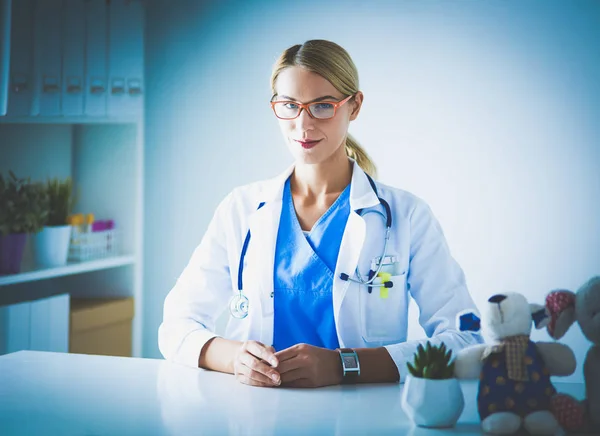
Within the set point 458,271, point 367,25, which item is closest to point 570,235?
point 367,25

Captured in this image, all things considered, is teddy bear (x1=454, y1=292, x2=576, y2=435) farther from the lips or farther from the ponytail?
the ponytail

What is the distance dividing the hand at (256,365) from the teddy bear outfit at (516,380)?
0.43m

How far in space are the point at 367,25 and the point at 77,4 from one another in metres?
1.33

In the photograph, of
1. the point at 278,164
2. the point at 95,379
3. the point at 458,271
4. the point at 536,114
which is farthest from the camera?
the point at 278,164

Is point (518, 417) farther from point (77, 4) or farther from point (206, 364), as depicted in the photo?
point (77, 4)

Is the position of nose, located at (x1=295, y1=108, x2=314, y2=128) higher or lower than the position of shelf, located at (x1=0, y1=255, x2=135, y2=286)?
higher

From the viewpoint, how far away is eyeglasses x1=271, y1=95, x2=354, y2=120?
1591mm

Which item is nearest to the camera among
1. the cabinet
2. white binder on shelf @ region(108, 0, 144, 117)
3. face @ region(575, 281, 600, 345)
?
face @ region(575, 281, 600, 345)

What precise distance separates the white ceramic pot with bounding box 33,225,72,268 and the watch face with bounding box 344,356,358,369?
1.90 meters

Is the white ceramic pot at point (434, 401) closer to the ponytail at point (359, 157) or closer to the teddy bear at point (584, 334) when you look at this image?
the teddy bear at point (584, 334)

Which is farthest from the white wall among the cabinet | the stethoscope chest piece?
the stethoscope chest piece

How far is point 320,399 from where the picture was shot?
1.19 metres

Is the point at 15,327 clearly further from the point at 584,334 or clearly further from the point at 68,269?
the point at 584,334

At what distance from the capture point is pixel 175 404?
3.81 feet
